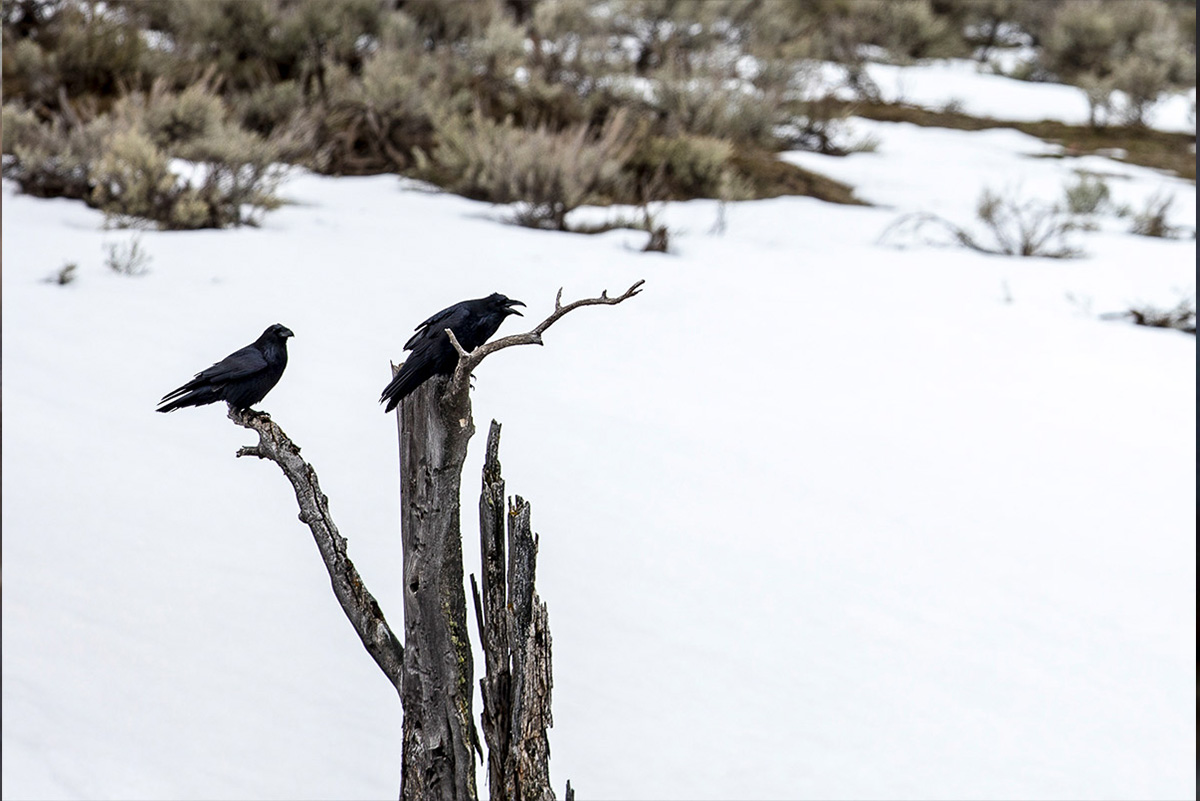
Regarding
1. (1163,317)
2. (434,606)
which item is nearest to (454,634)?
(434,606)

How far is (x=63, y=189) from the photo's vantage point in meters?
5.56

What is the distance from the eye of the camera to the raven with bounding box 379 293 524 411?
1.24m

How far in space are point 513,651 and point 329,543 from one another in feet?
1.08

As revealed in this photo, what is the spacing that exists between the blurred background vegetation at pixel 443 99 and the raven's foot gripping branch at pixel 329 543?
314cm

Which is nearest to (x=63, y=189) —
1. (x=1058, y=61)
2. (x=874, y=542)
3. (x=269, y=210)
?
(x=269, y=210)

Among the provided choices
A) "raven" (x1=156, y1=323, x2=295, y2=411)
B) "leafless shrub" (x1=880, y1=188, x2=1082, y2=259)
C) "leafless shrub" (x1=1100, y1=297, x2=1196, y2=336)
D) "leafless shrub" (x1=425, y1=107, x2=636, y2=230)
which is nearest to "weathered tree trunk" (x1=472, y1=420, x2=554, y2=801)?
"raven" (x1=156, y1=323, x2=295, y2=411)

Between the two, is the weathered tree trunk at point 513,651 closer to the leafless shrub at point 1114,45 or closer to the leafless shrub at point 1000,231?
the leafless shrub at point 1000,231

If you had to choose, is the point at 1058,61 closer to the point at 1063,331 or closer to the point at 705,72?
the point at 705,72

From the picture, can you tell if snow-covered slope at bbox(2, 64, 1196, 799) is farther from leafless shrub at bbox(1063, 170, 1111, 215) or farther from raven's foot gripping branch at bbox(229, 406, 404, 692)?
leafless shrub at bbox(1063, 170, 1111, 215)

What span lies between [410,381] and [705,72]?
8.47 meters

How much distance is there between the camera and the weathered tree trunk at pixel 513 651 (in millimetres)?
1472

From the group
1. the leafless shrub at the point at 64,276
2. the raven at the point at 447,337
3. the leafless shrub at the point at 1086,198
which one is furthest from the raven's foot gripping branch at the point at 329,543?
the leafless shrub at the point at 1086,198

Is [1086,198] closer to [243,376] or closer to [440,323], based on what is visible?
[440,323]

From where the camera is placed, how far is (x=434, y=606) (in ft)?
4.96
